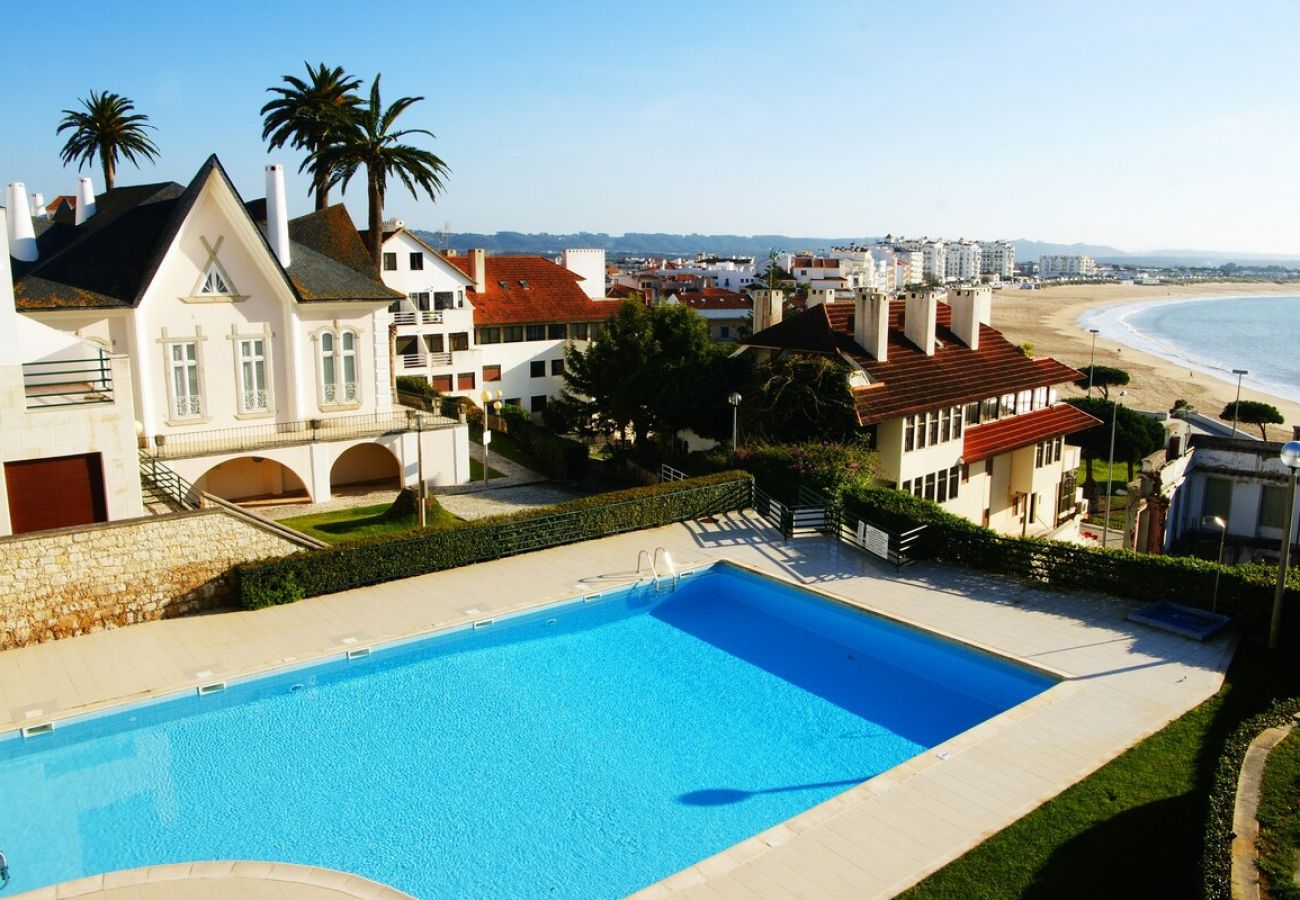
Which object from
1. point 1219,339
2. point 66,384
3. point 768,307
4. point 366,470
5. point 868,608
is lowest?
point 1219,339

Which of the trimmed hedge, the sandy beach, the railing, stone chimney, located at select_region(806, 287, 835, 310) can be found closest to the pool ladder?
stone chimney, located at select_region(806, 287, 835, 310)

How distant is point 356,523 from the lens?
90.9 ft

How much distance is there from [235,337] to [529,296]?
Result: 2815 cm

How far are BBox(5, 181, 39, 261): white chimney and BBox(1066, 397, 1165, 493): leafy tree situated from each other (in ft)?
133

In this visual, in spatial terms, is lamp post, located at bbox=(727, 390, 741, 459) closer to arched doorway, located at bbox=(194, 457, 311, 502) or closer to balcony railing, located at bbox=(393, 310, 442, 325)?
arched doorway, located at bbox=(194, 457, 311, 502)

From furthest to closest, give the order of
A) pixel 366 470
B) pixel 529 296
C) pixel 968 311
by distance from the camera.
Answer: pixel 529 296
pixel 968 311
pixel 366 470

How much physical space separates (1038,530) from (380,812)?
29.7 meters

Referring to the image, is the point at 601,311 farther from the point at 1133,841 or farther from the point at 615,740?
the point at 1133,841

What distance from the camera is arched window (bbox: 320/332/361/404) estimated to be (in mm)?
31422

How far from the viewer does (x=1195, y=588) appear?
827 inches

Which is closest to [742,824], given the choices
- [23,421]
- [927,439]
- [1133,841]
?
[1133,841]

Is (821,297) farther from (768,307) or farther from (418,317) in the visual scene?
(418,317)

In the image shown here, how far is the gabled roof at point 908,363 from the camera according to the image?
30.2 meters

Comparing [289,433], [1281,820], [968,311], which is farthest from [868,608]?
[289,433]
